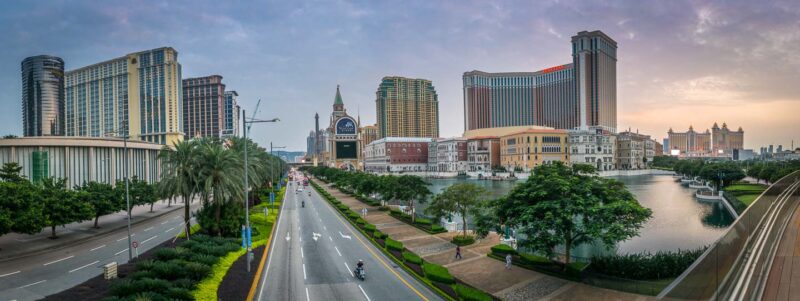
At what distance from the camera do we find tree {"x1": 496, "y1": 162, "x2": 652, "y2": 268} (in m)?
23.3

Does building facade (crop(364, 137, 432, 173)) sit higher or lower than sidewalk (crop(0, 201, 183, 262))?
higher

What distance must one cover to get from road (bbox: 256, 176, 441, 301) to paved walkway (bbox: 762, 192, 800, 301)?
1321cm

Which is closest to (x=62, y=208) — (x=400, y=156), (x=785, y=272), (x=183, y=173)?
(x=183, y=173)

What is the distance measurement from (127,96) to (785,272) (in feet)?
576

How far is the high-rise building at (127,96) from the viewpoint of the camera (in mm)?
147875

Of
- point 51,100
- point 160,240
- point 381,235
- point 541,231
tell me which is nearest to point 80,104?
point 51,100

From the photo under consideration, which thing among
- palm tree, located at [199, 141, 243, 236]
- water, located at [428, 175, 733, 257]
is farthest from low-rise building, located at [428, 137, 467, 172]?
palm tree, located at [199, 141, 243, 236]

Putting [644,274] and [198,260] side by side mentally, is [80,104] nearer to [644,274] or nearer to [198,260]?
[198,260]

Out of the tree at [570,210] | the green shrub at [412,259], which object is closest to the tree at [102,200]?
the green shrub at [412,259]

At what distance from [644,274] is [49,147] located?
8042 cm

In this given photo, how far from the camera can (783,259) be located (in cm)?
1653

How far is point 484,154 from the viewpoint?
549 feet

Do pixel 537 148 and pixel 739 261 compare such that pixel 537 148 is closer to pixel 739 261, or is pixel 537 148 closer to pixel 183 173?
pixel 183 173

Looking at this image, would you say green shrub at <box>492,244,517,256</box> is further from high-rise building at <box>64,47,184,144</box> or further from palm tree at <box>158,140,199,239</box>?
high-rise building at <box>64,47,184,144</box>
